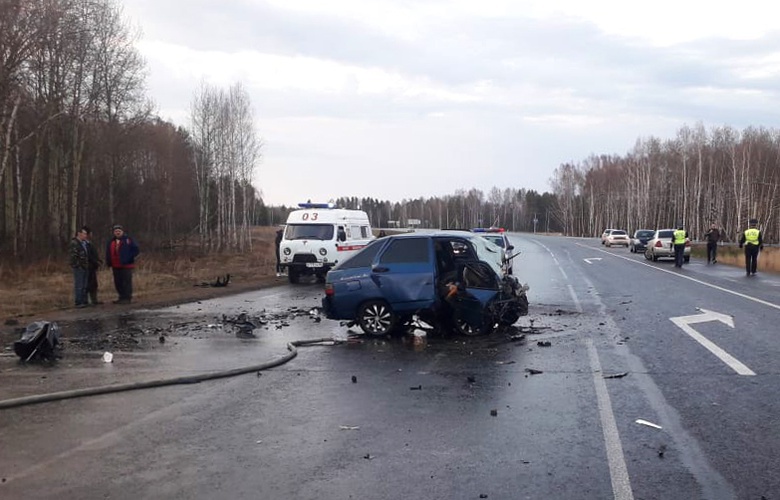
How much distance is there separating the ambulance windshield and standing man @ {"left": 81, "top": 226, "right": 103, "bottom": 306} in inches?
323

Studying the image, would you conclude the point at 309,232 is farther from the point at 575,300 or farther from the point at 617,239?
the point at 617,239

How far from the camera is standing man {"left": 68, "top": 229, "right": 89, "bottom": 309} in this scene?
15453 millimetres

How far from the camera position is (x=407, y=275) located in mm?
11273

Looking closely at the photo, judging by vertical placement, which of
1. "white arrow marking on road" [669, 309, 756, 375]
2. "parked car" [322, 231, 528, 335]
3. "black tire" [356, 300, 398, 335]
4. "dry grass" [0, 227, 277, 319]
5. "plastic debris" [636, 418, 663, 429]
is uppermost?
"parked car" [322, 231, 528, 335]

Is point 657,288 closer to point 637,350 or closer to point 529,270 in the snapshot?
point 529,270

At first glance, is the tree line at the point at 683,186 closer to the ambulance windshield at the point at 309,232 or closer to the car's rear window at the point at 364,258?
the ambulance windshield at the point at 309,232

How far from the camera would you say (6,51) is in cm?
2542

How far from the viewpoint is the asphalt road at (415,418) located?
471 centimetres

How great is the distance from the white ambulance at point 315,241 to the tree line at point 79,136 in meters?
12.4

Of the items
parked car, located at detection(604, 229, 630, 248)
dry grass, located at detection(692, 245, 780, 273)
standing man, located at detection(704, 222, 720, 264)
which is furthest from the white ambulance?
parked car, located at detection(604, 229, 630, 248)

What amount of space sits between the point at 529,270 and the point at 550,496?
24.0 meters

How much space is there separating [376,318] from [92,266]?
8.21m

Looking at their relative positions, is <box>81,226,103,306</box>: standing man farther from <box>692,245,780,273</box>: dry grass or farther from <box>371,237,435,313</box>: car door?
<box>692,245,780,273</box>: dry grass

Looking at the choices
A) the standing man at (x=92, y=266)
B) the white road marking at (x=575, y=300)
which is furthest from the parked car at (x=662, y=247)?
the standing man at (x=92, y=266)
